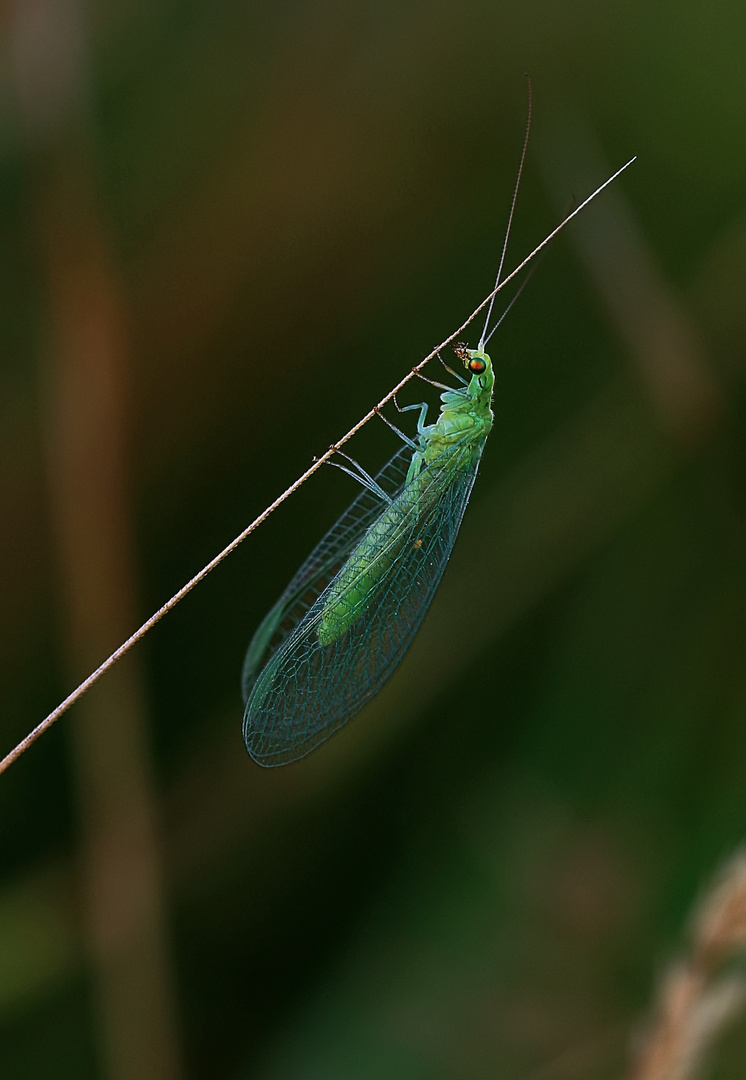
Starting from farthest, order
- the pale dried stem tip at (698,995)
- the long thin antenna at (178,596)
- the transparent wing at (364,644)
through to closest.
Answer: the transparent wing at (364,644)
the pale dried stem tip at (698,995)
the long thin antenna at (178,596)

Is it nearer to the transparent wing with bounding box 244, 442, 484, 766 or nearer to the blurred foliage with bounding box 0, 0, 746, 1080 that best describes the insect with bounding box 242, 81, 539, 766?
the transparent wing with bounding box 244, 442, 484, 766

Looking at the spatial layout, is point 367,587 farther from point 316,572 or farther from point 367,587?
point 316,572

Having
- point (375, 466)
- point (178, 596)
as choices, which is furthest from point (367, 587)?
point (178, 596)

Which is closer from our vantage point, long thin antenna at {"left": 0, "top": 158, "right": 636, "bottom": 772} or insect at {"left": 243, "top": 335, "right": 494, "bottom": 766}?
long thin antenna at {"left": 0, "top": 158, "right": 636, "bottom": 772}

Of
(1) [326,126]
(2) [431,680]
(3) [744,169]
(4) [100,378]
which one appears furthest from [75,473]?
(3) [744,169]

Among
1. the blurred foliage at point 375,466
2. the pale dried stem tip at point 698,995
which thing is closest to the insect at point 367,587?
the blurred foliage at point 375,466

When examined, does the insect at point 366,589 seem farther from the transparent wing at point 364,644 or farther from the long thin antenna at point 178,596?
the long thin antenna at point 178,596

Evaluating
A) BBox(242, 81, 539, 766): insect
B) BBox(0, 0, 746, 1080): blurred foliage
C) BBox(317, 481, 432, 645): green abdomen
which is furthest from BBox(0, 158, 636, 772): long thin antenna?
BBox(0, 0, 746, 1080): blurred foliage

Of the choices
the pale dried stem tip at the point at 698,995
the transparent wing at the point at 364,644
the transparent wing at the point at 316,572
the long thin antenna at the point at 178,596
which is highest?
the long thin antenna at the point at 178,596
